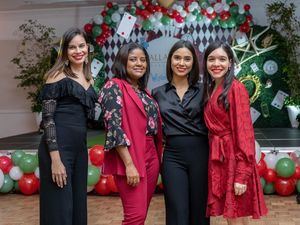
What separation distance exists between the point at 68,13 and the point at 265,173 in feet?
19.9

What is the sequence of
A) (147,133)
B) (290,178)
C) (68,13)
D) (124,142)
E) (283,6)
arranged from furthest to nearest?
(68,13), (283,6), (290,178), (147,133), (124,142)

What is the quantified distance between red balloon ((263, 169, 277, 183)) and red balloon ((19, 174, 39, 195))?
2.36 metres

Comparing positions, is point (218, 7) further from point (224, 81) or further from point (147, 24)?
point (224, 81)

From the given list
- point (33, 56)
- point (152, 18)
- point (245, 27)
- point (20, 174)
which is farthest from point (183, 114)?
point (33, 56)

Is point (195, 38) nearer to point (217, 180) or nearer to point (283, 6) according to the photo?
point (283, 6)

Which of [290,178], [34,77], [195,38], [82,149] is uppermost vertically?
[195,38]

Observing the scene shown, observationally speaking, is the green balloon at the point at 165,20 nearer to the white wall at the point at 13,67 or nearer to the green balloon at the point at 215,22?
the green balloon at the point at 215,22

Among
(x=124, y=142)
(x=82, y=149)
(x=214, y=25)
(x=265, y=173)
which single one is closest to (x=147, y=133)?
(x=124, y=142)

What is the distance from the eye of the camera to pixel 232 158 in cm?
208

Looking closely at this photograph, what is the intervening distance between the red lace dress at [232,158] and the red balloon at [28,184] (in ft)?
8.50

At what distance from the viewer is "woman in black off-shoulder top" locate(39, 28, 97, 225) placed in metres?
2.02

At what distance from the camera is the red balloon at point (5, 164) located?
169 inches

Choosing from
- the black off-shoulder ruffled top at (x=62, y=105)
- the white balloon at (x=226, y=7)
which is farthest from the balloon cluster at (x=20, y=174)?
the white balloon at (x=226, y=7)

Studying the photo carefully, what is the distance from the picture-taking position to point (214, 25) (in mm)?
7688
